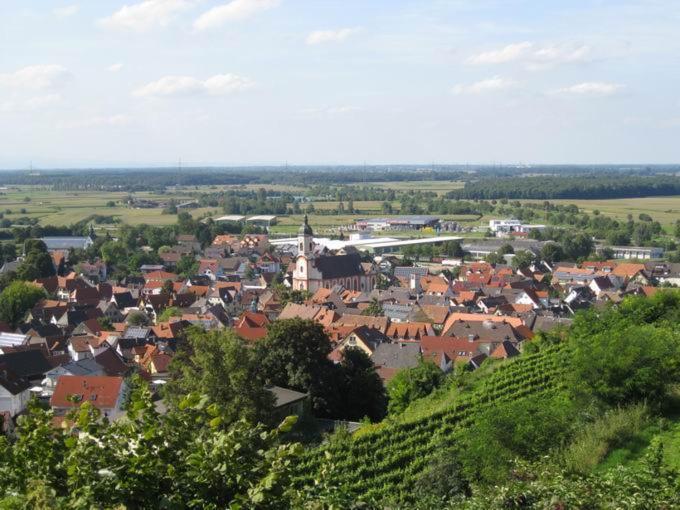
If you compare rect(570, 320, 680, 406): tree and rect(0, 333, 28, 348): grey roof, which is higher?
rect(570, 320, 680, 406): tree

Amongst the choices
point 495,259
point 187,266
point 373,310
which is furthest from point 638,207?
point 373,310

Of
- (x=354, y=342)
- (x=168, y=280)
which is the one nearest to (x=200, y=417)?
(x=354, y=342)

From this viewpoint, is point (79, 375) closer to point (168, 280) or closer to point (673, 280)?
point (168, 280)

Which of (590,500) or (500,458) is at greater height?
(590,500)

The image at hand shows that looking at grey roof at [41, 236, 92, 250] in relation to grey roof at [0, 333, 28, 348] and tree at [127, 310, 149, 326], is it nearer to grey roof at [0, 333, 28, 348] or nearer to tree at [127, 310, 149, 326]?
tree at [127, 310, 149, 326]

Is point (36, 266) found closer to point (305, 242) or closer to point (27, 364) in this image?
point (305, 242)

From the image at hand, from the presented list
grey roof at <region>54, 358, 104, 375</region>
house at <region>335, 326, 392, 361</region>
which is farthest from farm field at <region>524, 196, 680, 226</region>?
grey roof at <region>54, 358, 104, 375</region>
